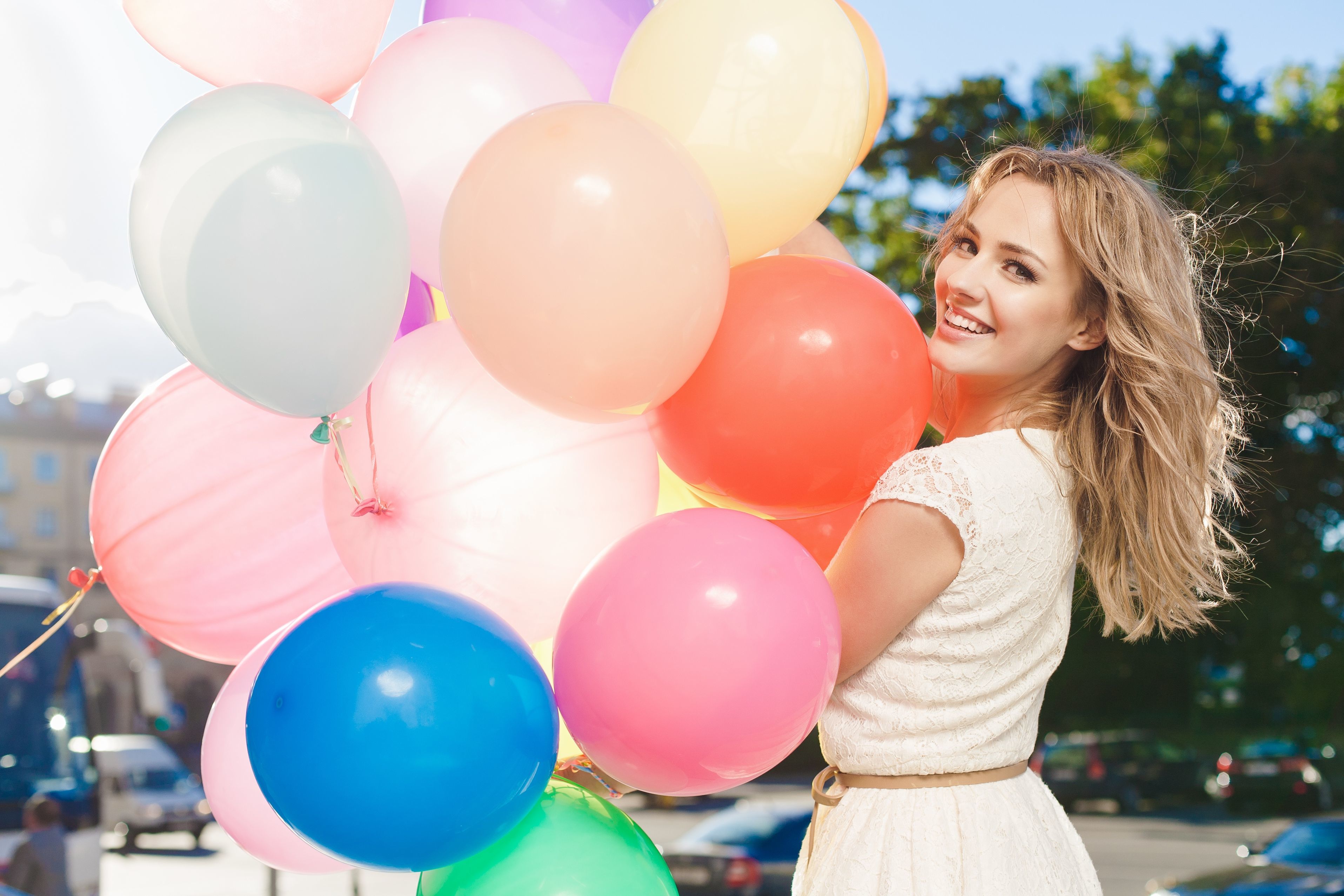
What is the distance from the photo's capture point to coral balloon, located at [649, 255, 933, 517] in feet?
5.02

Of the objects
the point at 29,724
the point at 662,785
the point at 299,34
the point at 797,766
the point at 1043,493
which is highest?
the point at 299,34

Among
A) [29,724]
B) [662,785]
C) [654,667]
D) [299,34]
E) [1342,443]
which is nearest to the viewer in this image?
[654,667]

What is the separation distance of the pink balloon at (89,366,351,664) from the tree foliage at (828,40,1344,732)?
8.58 m

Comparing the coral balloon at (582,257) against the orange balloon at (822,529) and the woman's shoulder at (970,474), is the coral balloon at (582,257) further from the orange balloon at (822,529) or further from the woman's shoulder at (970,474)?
the orange balloon at (822,529)

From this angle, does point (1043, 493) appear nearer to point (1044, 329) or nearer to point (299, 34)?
point (1044, 329)

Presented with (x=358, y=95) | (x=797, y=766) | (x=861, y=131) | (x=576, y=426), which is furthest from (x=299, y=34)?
(x=797, y=766)

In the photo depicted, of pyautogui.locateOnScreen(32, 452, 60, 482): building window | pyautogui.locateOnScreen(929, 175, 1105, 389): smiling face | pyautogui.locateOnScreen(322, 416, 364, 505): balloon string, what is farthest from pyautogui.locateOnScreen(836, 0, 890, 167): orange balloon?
pyautogui.locateOnScreen(32, 452, 60, 482): building window

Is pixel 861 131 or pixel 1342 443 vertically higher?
pixel 861 131

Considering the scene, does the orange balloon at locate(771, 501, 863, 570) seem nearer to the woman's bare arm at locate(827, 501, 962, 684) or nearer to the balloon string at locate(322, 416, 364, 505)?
the woman's bare arm at locate(827, 501, 962, 684)

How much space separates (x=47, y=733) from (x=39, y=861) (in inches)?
34.2

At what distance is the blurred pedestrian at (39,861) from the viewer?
6039 millimetres

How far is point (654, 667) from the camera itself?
1.37m

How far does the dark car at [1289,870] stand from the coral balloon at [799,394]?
6.14m

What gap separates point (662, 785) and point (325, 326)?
A: 794 millimetres
